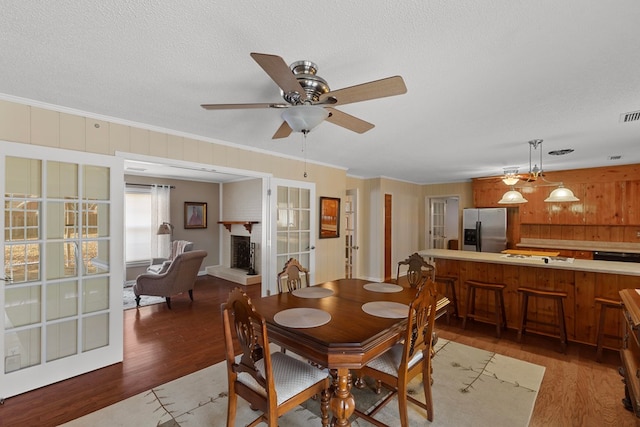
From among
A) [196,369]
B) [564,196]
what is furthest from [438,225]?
[196,369]

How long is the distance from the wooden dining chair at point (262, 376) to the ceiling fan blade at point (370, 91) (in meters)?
1.20

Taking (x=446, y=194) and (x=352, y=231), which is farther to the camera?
(x=446, y=194)

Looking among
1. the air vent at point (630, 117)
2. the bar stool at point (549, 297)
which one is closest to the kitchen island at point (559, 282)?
the bar stool at point (549, 297)

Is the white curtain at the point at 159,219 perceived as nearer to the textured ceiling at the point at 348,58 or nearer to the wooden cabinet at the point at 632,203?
the textured ceiling at the point at 348,58

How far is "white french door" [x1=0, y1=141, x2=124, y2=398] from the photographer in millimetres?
2377

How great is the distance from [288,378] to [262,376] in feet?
0.60

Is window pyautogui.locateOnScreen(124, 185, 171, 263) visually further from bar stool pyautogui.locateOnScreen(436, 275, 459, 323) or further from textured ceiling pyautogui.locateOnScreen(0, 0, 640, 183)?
bar stool pyautogui.locateOnScreen(436, 275, 459, 323)

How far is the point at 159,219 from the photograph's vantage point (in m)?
6.47

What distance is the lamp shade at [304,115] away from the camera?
5.56 feet

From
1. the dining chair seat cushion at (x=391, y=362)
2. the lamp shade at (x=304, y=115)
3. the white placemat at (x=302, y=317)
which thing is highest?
the lamp shade at (x=304, y=115)

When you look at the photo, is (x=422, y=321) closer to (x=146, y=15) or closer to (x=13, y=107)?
(x=146, y=15)

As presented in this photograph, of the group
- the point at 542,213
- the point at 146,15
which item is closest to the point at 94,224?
the point at 146,15

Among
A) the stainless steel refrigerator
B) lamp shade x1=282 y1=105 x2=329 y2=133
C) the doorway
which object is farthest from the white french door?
the doorway

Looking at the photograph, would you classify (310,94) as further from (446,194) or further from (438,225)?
(438,225)
